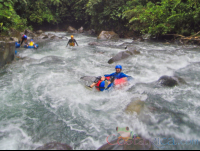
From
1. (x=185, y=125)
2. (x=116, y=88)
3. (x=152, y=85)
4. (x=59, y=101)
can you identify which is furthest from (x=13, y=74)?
(x=185, y=125)

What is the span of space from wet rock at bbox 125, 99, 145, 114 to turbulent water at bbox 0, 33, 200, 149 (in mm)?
144

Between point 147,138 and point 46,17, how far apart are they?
23702mm

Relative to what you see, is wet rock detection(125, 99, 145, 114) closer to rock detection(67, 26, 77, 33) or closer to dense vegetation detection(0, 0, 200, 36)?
dense vegetation detection(0, 0, 200, 36)

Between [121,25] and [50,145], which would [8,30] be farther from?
[50,145]

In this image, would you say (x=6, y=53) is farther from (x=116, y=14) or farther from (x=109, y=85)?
(x=116, y=14)

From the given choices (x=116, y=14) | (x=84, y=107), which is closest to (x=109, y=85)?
(x=84, y=107)

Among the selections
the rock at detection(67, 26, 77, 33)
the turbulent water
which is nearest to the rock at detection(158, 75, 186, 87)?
the turbulent water

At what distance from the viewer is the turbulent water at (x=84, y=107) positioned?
3309mm

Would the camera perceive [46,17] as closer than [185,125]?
No

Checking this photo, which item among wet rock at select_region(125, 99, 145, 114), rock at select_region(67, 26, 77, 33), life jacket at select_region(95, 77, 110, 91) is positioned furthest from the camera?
rock at select_region(67, 26, 77, 33)

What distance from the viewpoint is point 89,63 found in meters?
8.20

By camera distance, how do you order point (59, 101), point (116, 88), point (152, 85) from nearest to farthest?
point (59, 101) → point (116, 88) → point (152, 85)

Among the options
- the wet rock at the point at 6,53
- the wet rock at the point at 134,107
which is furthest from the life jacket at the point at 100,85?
the wet rock at the point at 6,53

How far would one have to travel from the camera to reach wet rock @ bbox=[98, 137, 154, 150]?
2713mm
